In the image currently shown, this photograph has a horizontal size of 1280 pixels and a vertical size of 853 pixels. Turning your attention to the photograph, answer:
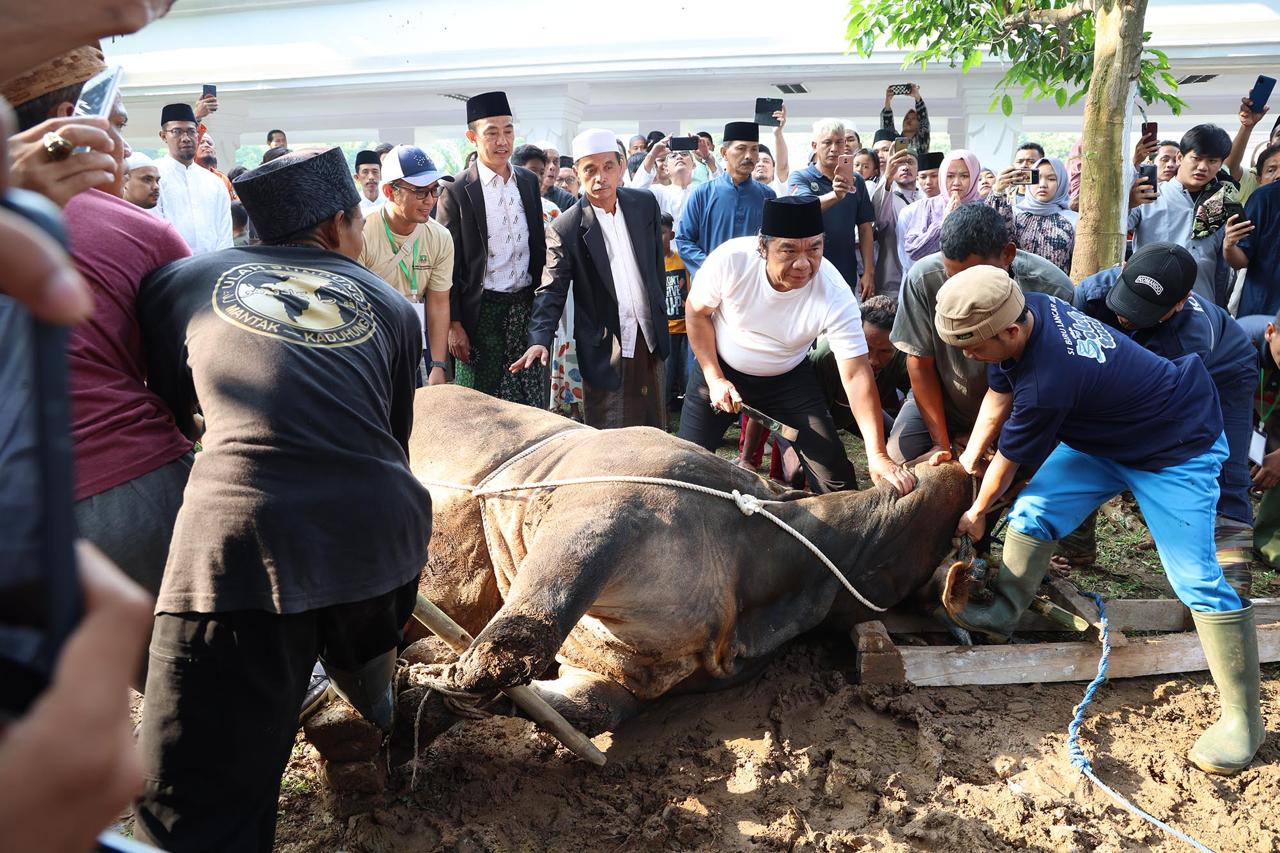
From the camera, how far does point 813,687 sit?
3.89 meters

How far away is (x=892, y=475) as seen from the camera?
4.26 meters

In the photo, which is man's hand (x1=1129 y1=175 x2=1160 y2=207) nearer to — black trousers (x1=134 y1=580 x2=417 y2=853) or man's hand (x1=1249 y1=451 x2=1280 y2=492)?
man's hand (x1=1249 y1=451 x2=1280 y2=492)

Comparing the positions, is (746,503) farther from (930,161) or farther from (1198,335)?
(930,161)

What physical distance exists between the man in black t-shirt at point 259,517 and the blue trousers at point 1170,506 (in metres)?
2.74

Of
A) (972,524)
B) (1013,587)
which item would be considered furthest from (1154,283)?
(1013,587)

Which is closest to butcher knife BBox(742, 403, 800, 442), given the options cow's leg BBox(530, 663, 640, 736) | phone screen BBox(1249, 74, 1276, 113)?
cow's leg BBox(530, 663, 640, 736)

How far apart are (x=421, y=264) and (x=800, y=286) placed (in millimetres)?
2128

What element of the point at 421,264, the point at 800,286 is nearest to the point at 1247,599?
the point at 800,286

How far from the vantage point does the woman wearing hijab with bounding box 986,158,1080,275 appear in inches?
267

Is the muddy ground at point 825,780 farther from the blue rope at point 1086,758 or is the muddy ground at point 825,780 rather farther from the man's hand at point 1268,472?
the man's hand at point 1268,472

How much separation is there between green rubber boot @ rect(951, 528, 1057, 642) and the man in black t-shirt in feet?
8.48

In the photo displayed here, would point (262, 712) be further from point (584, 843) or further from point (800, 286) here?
point (800, 286)

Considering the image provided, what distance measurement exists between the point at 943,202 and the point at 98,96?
6350 millimetres

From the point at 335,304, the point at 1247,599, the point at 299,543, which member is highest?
the point at 335,304
